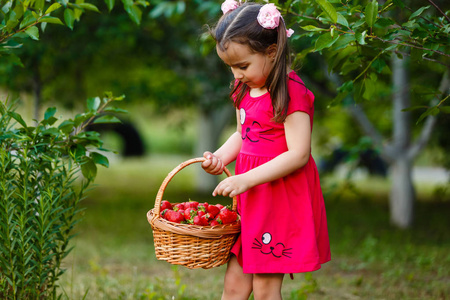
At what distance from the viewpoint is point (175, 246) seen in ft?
7.78

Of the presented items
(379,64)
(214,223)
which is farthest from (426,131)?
(214,223)

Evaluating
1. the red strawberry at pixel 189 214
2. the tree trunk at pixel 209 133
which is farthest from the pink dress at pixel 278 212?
the tree trunk at pixel 209 133

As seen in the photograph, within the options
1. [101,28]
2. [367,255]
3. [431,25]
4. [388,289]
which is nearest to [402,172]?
[367,255]

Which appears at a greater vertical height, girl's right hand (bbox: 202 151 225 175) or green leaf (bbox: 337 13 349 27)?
green leaf (bbox: 337 13 349 27)

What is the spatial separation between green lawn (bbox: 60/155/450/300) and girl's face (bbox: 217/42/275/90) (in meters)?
0.96

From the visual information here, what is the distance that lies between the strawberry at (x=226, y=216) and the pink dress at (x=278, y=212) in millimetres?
51

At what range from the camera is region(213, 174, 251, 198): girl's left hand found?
2320 millimetres

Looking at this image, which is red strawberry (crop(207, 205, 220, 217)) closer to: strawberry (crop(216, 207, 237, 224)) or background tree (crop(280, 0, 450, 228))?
strawberry (crop(216, 207, 237, 224))

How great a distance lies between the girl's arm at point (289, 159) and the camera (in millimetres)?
2375

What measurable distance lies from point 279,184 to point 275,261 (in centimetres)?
35

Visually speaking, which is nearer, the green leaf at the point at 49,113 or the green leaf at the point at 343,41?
the green leaf at the point at 343,41

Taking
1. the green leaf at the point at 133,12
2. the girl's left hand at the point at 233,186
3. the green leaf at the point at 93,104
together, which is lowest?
the girl's left hand at the point at 233,186

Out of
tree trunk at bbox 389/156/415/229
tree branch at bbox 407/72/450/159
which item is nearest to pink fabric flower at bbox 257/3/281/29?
tree branch at bbox 407/72/450/159

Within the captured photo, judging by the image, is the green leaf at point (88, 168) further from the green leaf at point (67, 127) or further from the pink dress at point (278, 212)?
the pink dress at point (278, 212)
